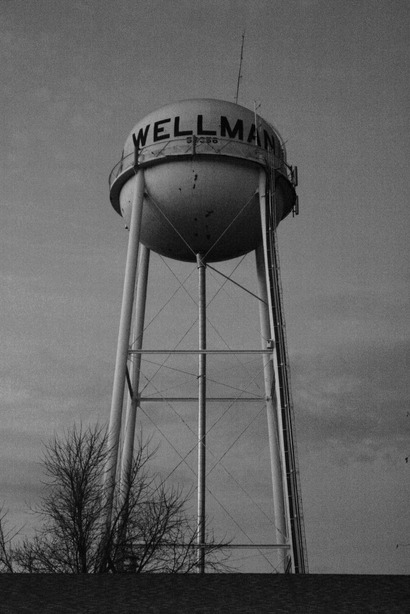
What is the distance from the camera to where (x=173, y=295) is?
21.5 m

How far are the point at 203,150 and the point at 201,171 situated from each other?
472 mm

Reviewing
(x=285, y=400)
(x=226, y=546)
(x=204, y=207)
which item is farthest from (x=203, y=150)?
(x=226, y=546)

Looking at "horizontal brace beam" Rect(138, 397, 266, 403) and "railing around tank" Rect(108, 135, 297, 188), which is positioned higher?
"railing around tank" Rect(108, 135, 297, 188)

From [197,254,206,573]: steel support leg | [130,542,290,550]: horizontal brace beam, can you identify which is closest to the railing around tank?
[197,254,206,573]: steel support leg

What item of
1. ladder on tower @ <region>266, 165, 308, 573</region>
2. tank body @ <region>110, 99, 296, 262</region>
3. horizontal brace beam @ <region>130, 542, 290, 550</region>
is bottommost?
horizontal brace beam @ <region>130, 542, 290, 550</region>

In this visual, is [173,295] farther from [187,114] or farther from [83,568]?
[83,568]

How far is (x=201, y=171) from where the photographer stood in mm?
17953

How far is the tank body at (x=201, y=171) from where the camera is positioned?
709 inches

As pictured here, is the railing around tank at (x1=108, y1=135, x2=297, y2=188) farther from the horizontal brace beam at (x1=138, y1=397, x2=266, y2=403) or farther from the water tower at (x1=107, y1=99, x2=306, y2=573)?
the horizontal brace beam at (x1=138, y1=397, x2=266, y2=403)

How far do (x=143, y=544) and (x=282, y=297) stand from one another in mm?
6321

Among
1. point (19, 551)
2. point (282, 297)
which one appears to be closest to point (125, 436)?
point (19, 551)

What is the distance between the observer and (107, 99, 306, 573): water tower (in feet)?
58.0

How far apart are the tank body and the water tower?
23 mm

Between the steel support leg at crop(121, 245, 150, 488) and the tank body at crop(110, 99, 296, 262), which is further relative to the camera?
the steel support leg at crop(121, 245, 150, 488)
